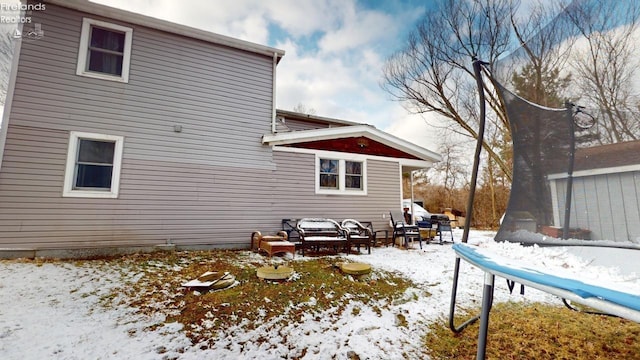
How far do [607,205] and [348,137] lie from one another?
6.26 m

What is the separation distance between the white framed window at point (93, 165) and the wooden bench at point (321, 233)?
4.15 meters

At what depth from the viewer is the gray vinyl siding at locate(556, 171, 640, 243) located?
177 cm

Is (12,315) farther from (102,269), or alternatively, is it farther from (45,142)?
(45,142)

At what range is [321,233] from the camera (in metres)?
6.60

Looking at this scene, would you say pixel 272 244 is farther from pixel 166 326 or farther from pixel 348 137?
pixel 348 137

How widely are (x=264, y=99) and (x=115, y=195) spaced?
13.6 feet

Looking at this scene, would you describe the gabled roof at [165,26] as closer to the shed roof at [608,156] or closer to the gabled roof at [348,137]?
the gabled roof at [348,137]

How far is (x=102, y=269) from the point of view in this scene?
440 centimetres

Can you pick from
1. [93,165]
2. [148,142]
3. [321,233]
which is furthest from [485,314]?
[93,165]

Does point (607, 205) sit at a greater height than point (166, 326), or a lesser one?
greater

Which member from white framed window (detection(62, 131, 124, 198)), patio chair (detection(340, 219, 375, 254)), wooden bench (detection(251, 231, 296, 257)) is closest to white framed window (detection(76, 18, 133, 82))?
white framed window (detection(62, 131, 124, 198))

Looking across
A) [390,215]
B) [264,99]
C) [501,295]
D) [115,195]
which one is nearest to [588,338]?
[501,295]

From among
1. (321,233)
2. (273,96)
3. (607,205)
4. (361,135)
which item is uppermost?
(273,96)

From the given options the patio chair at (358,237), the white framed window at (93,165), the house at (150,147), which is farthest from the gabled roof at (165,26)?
the patio chair at (358,237)
